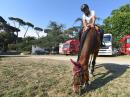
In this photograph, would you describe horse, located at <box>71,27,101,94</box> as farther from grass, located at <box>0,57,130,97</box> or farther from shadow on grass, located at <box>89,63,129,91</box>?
shadow on grass, located at <box>89,63,129,91</box>

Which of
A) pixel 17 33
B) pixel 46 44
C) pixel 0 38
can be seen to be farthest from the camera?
pixel 17 33

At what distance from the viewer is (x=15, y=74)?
28.4 feet

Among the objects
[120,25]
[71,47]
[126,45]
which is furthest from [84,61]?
[120,25]

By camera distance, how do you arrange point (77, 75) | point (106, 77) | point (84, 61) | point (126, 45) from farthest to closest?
point (126, 45) → point (106, 77) → point (84, 61) → point (77, 75)

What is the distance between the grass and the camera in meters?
7.12

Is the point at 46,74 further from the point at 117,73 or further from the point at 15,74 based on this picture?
the point at 117,73

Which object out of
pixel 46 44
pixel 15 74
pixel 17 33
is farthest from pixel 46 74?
Result: pixel 17 33

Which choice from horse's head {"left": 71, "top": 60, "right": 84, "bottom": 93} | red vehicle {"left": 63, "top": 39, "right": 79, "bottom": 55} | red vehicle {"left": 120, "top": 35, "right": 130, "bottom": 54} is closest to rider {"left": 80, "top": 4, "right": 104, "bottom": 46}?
horse's head {"left": 71, "top": 60, "right": 84, "bottom": 93}

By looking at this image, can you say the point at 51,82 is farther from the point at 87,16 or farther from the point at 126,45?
the point at 126,45

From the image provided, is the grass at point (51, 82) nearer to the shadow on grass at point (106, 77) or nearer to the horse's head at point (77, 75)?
the shadow on grass at point (106, 77)

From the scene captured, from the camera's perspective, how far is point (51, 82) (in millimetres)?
7934

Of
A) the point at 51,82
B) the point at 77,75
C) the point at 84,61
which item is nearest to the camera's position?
the point at 77,75

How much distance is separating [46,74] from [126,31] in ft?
149

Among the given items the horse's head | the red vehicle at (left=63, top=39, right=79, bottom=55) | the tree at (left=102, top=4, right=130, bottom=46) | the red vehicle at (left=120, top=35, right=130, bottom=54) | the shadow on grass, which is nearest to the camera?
the horse's head
